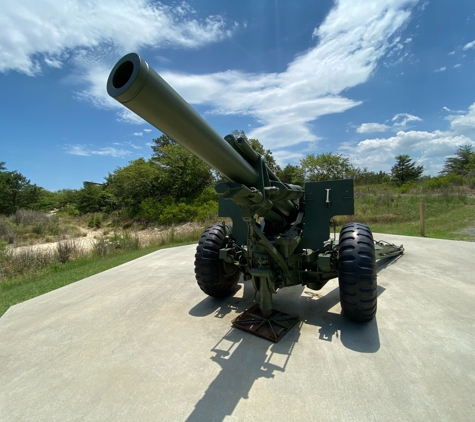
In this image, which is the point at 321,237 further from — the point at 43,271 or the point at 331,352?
the point at 43,271

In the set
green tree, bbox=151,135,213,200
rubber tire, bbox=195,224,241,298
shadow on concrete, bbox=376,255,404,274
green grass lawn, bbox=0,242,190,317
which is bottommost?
green grass lawn, bbox=0,242,190,317

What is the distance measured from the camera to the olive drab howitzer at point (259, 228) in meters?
1.64

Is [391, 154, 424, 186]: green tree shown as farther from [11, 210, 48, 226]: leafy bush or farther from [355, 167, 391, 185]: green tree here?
[11, 210, 48, 226]: leafy bush

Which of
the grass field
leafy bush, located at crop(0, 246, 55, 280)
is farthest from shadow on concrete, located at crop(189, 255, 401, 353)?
leafy bush, located at crop(0, 246, 55, 280)

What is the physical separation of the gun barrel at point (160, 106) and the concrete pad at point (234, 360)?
6.45 ft

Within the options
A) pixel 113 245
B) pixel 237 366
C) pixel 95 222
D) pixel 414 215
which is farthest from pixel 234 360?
pixel 95 222

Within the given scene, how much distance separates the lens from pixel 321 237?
3717 millimetres

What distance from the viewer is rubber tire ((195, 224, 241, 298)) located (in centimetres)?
391

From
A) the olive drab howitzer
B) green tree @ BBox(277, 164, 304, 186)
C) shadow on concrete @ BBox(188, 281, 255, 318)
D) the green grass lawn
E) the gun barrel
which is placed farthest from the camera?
green tree @ BBox(277, 164, 304, 186)

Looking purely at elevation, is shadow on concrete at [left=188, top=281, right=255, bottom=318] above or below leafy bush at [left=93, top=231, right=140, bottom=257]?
above

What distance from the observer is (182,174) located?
858 inches

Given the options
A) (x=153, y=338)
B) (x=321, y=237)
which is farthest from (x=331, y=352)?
(x=153, y=338)

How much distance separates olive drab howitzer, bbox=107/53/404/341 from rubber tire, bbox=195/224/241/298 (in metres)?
0.01

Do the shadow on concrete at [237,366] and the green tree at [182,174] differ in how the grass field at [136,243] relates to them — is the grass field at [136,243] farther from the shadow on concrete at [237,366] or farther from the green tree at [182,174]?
the green tree at [182,174]
